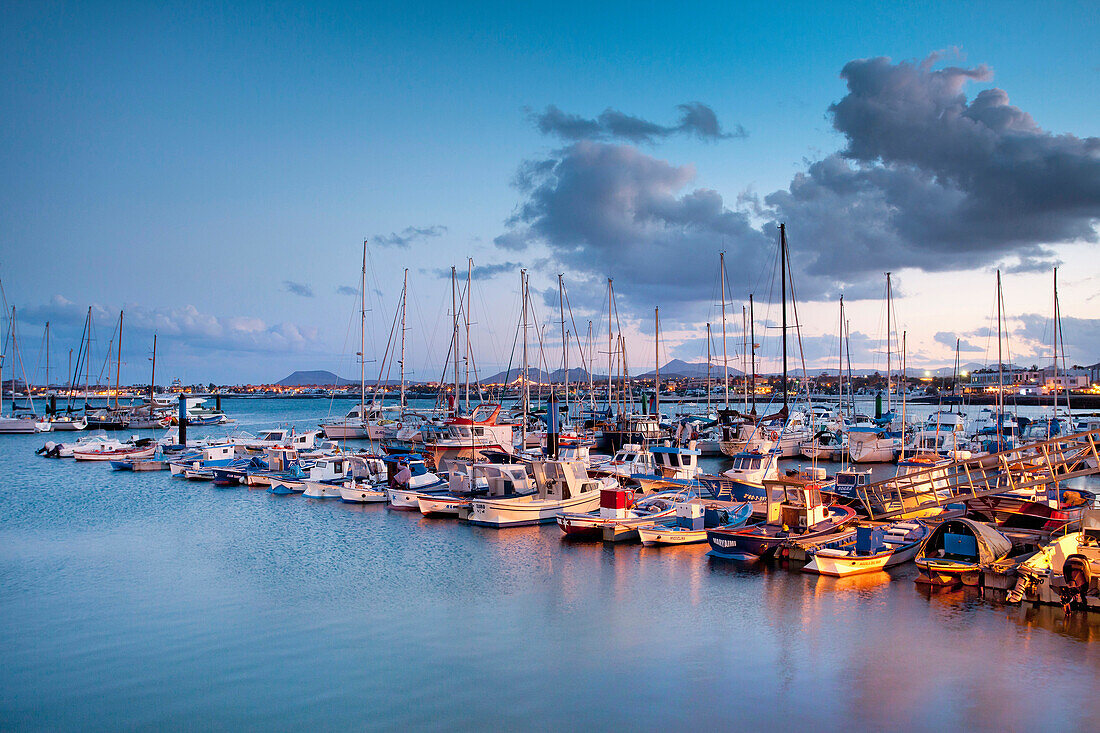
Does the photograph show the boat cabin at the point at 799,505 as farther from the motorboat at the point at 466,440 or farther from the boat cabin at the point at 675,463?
the motorboat at the point at 466,440

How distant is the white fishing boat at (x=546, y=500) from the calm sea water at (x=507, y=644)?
329 centimetres

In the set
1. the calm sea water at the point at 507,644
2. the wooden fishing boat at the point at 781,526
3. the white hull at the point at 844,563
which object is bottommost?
the calm sea water at the point at 507,644

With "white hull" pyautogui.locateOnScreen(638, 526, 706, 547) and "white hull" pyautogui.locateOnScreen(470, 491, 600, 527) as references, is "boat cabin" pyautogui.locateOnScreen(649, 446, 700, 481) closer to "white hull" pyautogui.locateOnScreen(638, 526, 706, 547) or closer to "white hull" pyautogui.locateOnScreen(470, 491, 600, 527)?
"white hull" pyautogui.locateOnScreen(470, 491, 600, 527)

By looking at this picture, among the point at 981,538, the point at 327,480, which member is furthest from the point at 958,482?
the point at 327,480

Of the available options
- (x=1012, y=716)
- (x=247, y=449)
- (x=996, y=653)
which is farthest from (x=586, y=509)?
(x=247, y=449)

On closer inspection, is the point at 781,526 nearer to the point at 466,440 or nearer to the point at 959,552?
the point at 959,552

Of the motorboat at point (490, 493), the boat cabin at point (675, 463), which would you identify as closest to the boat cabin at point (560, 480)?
the motorboat at point (490, 493)

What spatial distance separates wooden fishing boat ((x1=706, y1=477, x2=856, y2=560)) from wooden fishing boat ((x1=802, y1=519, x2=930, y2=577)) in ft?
3.65

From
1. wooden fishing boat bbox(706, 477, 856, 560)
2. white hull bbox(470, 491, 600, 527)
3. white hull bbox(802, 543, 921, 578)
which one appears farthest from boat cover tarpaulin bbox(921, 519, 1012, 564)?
white hull bbox(470, 491, 600, 527)

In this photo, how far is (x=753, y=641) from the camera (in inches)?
632

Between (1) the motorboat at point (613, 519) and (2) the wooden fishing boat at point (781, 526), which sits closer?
(2) the wooden fishing boat at point (781, 526)

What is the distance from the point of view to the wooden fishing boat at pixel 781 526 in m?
23.3

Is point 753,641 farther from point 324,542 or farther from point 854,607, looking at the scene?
point 324,542

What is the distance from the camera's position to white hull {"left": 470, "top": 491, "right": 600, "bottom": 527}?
29828 millimetres
